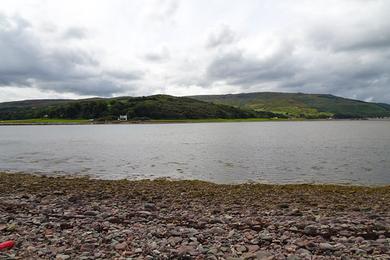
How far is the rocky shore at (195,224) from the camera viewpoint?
34.1 ft

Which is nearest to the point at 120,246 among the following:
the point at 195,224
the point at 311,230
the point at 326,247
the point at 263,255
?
the point at 195,224

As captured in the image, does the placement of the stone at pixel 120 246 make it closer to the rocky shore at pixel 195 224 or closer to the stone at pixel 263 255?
the rocky shore at pixel 195 224

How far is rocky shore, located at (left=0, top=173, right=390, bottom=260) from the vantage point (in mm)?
10398

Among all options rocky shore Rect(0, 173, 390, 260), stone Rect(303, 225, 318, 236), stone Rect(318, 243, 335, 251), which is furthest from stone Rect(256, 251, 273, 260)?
stone Rect(303, 225, 318, 236)

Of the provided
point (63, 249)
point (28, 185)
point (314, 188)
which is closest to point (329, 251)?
point (63, 249)

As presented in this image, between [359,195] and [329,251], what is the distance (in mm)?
14574

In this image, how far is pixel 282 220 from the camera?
48.8ft

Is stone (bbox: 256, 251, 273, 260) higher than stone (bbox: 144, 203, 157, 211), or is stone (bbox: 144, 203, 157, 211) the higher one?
stone (bbox: 256, 251, 273, 260)

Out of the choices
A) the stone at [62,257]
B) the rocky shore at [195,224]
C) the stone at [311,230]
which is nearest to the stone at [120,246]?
the rocky shore at [195,224]

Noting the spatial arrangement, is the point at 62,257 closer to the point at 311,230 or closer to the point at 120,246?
the point at 120,246

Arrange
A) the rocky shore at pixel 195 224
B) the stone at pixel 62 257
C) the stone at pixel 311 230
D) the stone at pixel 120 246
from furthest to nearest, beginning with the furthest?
the stone at pixel 311 230 → the stone at pixel 120 246 → the rocky shore at pixel 195 224 → the stone at pixel 62 257

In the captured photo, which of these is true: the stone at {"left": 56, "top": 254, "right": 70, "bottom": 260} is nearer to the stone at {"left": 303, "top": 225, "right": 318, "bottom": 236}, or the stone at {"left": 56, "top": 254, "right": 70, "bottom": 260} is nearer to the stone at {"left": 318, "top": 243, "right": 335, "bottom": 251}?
the stone at {"left": 318, "top": 243, "right": 335, "bottom": 251}

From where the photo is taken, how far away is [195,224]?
14.1 m

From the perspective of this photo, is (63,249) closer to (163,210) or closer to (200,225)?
(200,225)
